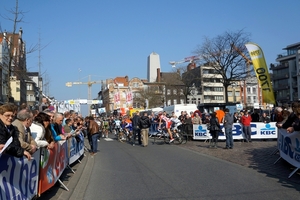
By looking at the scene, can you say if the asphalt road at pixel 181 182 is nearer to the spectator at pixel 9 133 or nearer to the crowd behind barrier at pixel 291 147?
the crowd behind barrier at pixel 291 147

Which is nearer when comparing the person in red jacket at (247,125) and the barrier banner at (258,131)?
the person in red jacket at (247,125)

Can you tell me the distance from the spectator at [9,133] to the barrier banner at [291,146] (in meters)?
6.77

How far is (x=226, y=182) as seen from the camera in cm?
879

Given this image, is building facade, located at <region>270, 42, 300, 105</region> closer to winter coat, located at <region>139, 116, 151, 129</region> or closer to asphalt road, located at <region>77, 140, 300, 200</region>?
winter coat, located at <region>139, 116, 151, 129</region>

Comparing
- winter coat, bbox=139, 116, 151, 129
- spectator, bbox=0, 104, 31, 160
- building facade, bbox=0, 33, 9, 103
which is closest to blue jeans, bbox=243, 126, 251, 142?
winter coat, bbox=139, 116, 151, 129

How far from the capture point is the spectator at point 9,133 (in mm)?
5320

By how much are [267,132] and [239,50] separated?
82.4 ft

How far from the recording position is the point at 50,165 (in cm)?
774

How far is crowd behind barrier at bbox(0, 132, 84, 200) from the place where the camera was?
16.5 feet

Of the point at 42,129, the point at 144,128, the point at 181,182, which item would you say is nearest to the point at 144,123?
the point at 144,128

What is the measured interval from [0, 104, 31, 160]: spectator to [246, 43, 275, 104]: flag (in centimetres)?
1749

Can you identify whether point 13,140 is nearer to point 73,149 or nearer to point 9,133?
point 9,133

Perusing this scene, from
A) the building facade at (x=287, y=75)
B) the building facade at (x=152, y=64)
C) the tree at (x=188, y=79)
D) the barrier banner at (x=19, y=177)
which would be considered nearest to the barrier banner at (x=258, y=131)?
the barrier banner at (x=19, y=177)

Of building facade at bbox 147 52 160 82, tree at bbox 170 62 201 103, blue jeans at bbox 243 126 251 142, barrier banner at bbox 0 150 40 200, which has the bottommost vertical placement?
blue jeans at bbox 243 126 251 142
